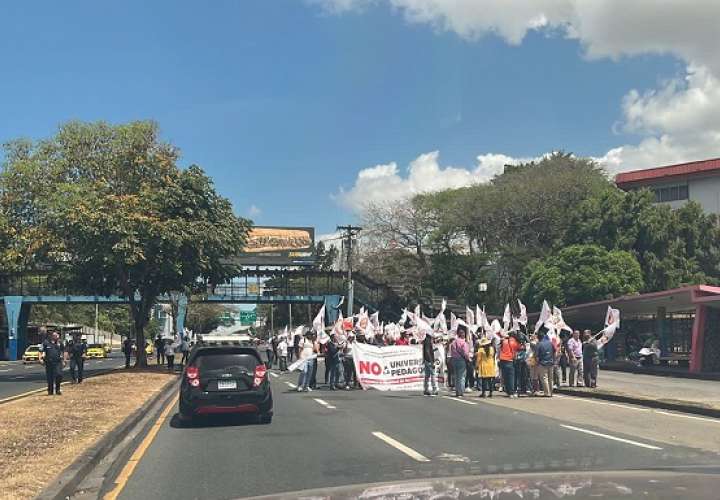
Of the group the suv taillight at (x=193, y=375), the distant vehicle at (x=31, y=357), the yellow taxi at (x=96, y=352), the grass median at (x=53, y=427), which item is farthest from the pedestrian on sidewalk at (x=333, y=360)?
the yellow taxi at (x=96, y=352)

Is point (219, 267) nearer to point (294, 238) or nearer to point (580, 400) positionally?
point (580, 400)

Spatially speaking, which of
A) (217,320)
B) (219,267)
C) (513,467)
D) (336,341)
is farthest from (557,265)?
(217,320)

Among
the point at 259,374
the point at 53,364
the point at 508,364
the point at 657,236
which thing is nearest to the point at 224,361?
the point at 259,374

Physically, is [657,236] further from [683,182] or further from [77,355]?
[77,355]

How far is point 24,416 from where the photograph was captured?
46.6 feet

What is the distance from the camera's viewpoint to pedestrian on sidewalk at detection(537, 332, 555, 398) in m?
18.8

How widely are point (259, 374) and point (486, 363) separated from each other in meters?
7.33

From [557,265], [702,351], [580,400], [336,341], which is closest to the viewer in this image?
[580,400]

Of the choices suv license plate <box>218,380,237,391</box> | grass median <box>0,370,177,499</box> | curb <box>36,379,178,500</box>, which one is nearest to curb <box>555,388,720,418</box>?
suv license plate <box>218,380,237,391</box>

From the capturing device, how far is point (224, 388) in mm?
13555

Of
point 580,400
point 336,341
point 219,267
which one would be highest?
point 219,267

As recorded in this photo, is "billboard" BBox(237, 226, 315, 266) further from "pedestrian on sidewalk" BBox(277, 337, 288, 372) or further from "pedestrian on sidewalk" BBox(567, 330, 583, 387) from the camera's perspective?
"pedestrian on sidewalk" BBox(567, 330, 583, 387)

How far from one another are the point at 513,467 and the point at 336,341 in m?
14.1

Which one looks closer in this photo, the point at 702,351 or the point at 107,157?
the point at 702,351
